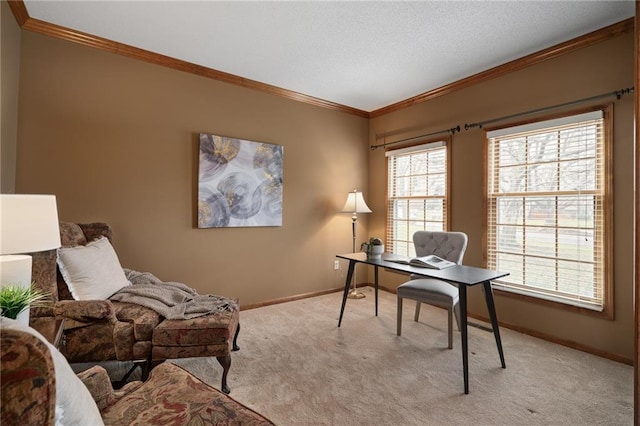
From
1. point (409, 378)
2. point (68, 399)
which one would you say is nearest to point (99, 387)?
point (68, 399)

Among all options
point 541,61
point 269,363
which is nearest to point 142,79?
point 269,363

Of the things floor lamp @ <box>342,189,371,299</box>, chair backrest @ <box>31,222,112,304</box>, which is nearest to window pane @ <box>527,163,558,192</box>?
floor lamp @ <box>342,189,371,299</box>

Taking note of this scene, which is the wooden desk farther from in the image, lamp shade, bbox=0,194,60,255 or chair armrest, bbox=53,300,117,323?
lamp shade, bbox=0,194,60,255

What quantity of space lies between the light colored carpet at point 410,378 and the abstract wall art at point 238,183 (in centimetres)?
116

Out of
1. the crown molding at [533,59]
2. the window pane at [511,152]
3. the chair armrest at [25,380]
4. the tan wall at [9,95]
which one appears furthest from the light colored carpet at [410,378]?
the crown molding at [533,59]

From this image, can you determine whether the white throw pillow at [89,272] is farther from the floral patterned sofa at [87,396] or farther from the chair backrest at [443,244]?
the chair backrest at [443,244]

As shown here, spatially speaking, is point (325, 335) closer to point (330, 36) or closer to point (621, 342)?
point (621, 342)

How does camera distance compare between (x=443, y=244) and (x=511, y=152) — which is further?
(x=511, y=152)

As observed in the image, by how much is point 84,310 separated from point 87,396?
1.21 meters

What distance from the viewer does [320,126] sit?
168 inches

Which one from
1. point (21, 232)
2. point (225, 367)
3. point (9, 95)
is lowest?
point (225, 367)

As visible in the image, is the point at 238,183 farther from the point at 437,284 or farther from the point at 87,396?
the point at 87,396

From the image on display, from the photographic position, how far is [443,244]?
3037mm

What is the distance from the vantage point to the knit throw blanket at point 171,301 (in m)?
2.10
